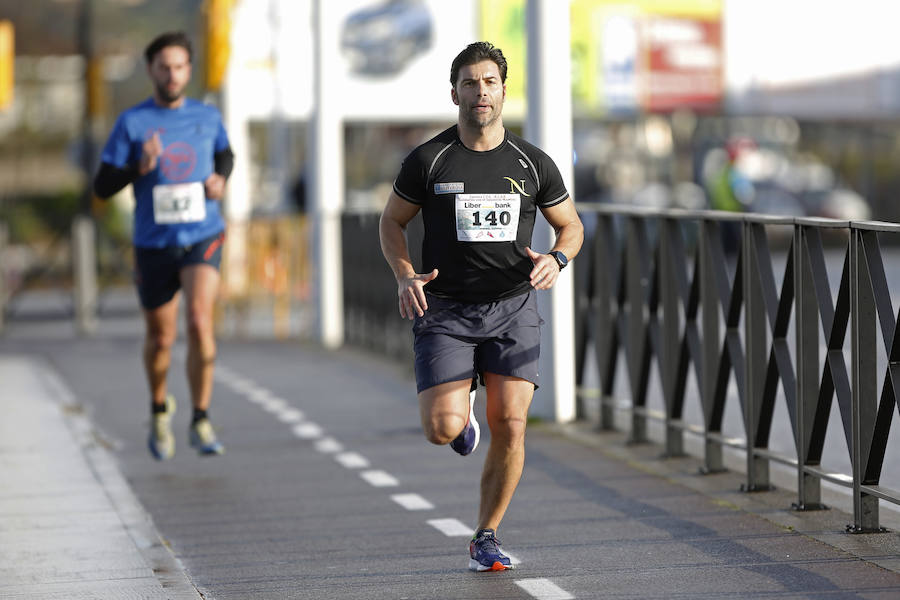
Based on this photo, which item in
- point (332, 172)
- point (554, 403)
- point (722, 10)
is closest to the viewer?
point (554, 403)

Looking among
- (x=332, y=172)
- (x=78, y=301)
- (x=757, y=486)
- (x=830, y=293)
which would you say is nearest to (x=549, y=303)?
(x=757, y=486)

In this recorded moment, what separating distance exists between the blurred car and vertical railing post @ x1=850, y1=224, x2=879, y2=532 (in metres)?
22.9

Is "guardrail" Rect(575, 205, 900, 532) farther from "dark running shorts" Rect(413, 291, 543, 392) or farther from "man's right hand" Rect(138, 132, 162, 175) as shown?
"man's right hand" Rect(138, 132, 162, 175)

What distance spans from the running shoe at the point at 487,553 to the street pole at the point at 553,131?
4.37 metres

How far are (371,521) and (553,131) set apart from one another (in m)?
3.78

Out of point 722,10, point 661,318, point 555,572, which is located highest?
point 722,10

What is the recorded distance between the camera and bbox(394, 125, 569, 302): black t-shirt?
6.44 meters

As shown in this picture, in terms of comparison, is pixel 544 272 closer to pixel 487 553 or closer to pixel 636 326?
pixel 487 553

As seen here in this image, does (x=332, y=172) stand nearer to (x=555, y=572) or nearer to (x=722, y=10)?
(x=555, y=572)

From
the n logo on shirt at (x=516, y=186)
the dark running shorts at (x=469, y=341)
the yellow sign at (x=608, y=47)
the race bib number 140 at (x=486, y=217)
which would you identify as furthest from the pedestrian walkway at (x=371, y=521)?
the yellow sign at (x=608, y=47)

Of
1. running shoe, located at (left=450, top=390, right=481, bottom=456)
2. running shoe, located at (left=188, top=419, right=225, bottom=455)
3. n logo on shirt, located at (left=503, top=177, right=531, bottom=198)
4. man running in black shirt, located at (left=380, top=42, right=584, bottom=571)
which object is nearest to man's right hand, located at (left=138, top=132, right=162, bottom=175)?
running shoe, located at (left=188, top=419, right=225, bottom=455)

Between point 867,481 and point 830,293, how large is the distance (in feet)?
2.69

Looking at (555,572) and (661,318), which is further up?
(661,318)

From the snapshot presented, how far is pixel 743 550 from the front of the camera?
6.77m
